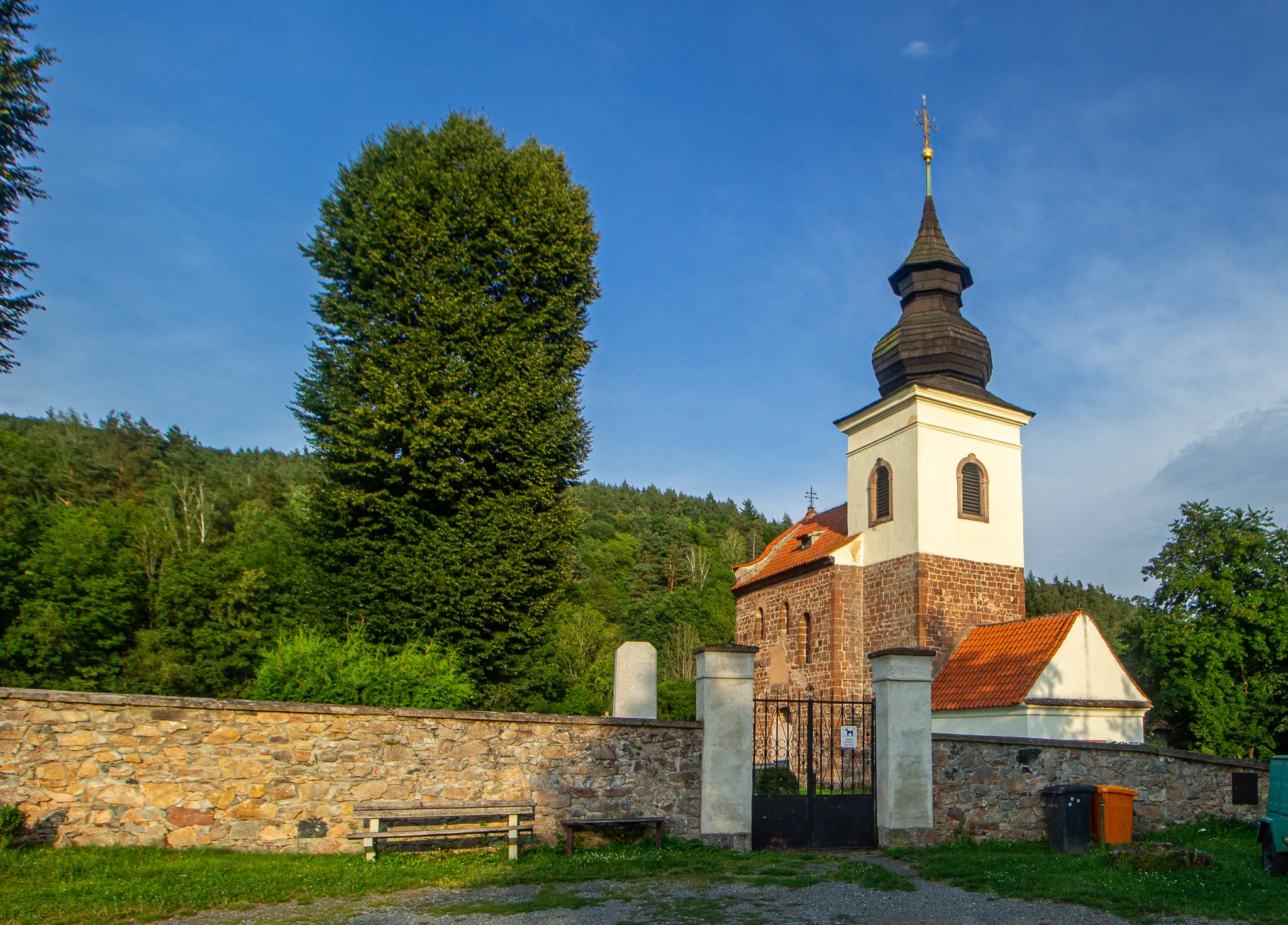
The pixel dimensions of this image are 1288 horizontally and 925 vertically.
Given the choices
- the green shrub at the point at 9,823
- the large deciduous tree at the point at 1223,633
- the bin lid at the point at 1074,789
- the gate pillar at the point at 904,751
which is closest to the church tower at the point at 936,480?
the large deciduous tree at the point at 1223,633

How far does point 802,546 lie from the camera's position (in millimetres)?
30406

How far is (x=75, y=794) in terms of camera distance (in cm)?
896

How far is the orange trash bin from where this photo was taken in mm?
11469

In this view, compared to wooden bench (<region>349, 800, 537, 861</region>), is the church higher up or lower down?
higher up

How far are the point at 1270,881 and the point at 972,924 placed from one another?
11.2ft

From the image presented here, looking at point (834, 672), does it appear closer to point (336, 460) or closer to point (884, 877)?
point (336, 460)

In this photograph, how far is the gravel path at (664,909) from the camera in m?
7.09

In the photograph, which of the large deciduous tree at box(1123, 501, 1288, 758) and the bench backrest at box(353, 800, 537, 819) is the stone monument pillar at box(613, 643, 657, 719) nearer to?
the bench backrest at box(353, 800, 537, 819)

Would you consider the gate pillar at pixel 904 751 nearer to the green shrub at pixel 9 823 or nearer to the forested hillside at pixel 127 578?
the green shrub at pixel 9 823

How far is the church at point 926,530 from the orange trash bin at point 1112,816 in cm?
984

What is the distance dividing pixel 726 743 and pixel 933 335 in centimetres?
1780

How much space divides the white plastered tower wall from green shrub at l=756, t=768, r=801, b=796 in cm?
1034

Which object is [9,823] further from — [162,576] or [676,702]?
[676,702]

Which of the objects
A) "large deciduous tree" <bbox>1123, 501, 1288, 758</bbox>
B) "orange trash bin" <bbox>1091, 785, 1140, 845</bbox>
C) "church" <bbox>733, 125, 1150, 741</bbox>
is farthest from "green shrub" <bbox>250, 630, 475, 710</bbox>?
"large deciduous tree" <bbox>1123, 501, 1288, 758</bbox>
